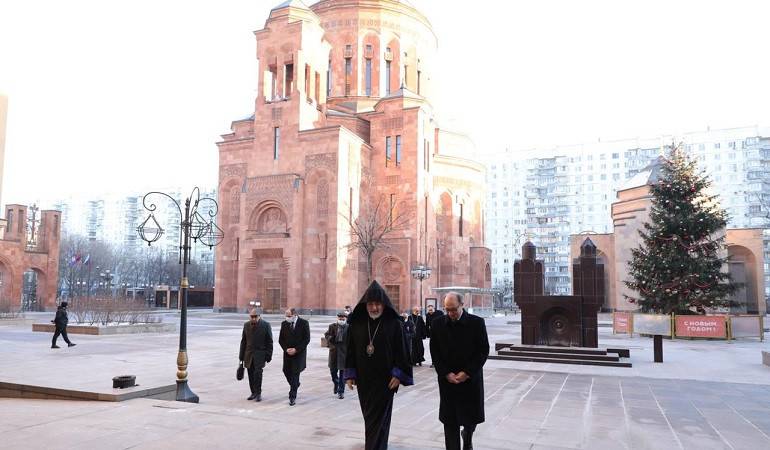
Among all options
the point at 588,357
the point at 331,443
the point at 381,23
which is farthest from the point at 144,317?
the point at 381,23

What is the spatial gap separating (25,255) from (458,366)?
48.6m

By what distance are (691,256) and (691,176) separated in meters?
3.48

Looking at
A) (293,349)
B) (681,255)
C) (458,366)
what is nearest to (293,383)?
(293,349)

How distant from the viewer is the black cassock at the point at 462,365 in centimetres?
542

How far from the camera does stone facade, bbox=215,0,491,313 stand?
3822cm

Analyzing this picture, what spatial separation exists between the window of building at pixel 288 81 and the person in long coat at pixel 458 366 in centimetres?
3683

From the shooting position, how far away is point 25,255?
4431 centimetres

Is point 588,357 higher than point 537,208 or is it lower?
lower

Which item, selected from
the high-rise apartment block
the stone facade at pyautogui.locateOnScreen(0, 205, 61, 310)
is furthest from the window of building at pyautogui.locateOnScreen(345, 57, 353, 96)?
the high-rise apartment block

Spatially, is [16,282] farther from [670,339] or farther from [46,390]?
[670,339]

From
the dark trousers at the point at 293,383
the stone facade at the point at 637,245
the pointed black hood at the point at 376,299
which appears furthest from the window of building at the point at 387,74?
the pointed black hood at the point at 376,299

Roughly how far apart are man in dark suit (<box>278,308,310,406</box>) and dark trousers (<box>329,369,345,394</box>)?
2.21ft

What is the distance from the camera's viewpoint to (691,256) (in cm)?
2350

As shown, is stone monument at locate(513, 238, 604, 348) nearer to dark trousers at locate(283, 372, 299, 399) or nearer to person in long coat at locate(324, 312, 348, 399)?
person in long coat at locate(324, 312, 348, 399)
